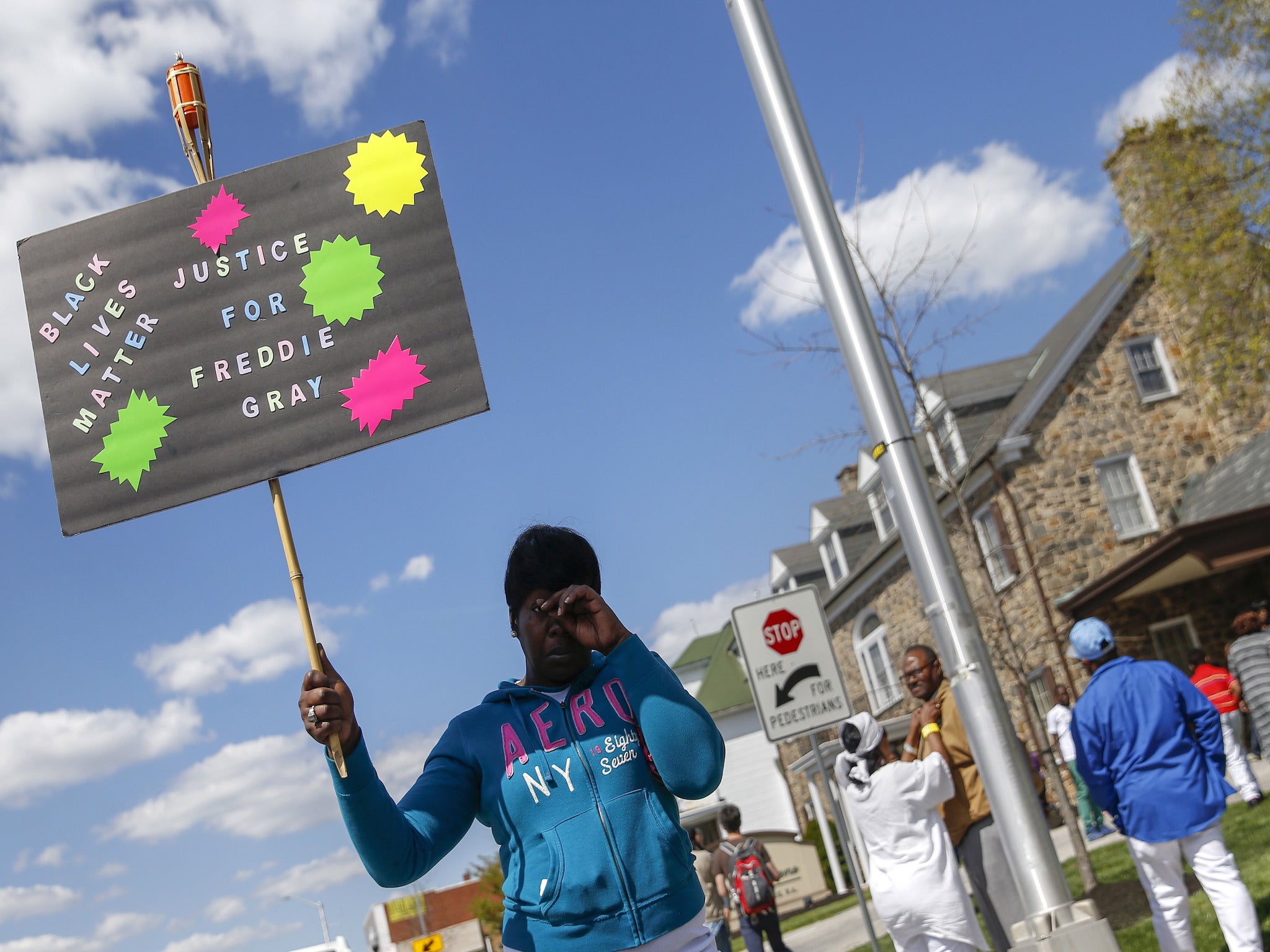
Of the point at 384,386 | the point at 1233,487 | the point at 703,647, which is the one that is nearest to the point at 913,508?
the point at 384,386

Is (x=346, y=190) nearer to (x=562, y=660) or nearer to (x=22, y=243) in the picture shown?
(x=22, y=243)

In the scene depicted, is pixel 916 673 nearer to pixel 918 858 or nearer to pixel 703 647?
pixel 918 858

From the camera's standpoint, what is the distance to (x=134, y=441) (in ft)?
10.1

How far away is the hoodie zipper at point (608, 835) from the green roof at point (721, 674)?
1464 inches

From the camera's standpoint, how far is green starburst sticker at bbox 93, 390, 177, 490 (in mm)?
3062

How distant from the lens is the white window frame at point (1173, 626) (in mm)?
20969

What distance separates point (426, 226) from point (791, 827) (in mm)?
38862

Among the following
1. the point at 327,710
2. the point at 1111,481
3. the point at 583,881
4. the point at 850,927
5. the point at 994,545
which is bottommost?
the point at 850,927

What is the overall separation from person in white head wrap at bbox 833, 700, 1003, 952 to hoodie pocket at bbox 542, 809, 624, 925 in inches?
164

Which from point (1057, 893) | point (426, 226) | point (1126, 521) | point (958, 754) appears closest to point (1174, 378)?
point (1126, 521)

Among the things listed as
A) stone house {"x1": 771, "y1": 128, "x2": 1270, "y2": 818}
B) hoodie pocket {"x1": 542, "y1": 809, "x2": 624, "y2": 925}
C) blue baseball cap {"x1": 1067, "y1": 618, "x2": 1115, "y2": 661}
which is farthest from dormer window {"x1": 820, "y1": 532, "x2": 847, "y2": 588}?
hoodie pocket {"x1": 542, "y1": 809, "x2": 624, "y2": 925}

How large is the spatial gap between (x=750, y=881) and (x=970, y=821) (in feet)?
14.9

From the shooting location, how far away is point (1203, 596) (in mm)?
21094

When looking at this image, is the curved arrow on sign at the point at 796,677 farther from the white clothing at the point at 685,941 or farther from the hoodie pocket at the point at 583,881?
the hoodie pocket at the point at 583,881
